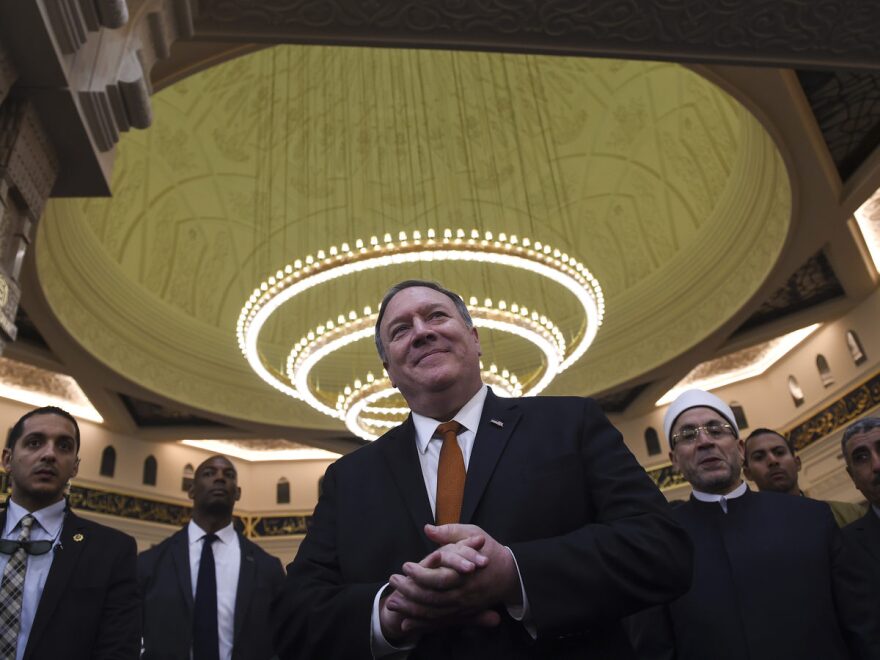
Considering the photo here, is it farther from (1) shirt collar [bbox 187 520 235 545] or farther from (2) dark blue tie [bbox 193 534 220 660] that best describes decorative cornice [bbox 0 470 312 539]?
(2) dark blue tie [bbox 193 534 220 660]

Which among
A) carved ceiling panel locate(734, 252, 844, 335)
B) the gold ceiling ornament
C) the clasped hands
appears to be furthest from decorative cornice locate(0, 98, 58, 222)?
carved ceiling panel locate(734, 252, 844, 335)

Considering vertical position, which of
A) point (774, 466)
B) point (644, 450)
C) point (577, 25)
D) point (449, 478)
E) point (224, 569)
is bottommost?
point (449, 478)

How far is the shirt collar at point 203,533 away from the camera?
357cm

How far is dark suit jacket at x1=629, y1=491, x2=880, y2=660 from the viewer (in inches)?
80.5

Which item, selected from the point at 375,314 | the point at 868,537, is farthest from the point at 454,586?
the point at 375,314

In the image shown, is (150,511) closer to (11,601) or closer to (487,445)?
(11,601)

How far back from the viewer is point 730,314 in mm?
9984

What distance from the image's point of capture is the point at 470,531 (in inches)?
45.9

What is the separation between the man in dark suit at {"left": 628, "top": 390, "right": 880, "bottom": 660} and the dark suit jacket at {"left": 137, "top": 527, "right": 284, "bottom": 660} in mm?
1787

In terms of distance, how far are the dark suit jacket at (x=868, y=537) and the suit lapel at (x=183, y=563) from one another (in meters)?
2.75

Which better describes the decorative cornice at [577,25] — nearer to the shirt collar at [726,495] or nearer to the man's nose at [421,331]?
the shirt collar at [726,495]

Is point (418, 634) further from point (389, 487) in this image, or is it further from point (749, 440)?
point (749, 440)

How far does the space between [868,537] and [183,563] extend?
297cm

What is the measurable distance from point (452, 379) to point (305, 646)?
60 cm
